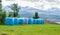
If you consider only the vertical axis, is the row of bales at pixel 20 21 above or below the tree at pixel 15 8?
below

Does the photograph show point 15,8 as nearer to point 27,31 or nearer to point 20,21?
point 20,21

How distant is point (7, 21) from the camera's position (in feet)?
31.9

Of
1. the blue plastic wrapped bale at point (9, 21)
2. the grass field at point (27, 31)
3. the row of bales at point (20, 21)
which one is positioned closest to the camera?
the grass field at point (27, 31)

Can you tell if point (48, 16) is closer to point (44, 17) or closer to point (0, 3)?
point (44, 17)

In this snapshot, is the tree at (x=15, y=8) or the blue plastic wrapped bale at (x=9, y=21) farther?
the tree at (x=15, y=8)

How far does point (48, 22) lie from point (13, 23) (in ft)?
9.12

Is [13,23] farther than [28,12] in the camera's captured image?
No

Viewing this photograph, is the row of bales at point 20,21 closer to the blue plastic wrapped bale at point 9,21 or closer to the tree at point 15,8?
the blue plastic wrapped bale at point 9,21

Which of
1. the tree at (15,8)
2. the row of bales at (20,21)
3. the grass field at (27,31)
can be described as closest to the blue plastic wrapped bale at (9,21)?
the row of bales at (20,21)

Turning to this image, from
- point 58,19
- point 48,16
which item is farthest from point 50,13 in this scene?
point 58,19

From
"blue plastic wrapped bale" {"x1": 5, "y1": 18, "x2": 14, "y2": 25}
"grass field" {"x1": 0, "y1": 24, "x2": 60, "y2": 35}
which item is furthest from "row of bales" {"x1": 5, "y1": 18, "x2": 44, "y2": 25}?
"grass field" {"x1": 0, "y1": 24, "x2": 60, "y2": 35}

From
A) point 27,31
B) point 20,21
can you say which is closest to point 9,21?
point 20,21

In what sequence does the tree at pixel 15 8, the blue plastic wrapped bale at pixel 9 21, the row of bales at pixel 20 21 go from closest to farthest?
the blue plastic wrapped bale at pixel 9 21, the row of bales at pixel 20 21, the tree at pixel 15 8

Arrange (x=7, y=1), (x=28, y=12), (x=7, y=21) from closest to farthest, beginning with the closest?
(x=7, y=21) → (x=28, y=12) → (x=7, y=1)
